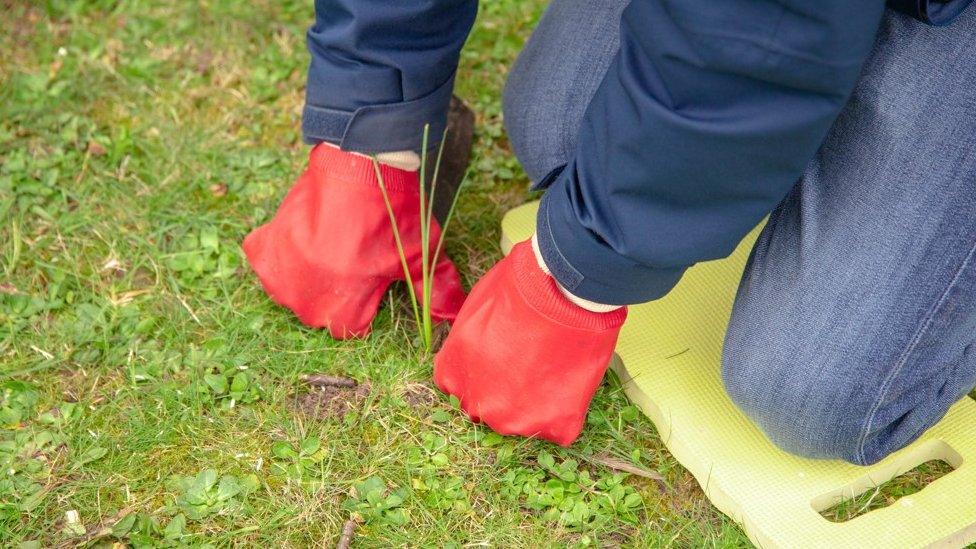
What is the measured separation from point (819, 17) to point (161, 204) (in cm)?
129

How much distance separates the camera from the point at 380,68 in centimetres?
142

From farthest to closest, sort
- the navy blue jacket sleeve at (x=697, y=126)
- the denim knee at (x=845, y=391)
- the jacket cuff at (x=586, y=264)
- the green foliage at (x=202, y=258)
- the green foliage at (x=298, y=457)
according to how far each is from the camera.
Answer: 1. the green foliage at (x=202, y=258)
2. the green foliage at (x=298, y=457)
3. the denim knee at (x=845, y=391)
4. the jacket cuff at (x=586, y=264)
5. the navy blue jacket sleeve at (x=697, y=126)

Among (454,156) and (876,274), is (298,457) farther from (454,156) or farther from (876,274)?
(876,274)

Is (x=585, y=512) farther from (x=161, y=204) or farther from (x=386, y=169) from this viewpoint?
(x=161, y=204)

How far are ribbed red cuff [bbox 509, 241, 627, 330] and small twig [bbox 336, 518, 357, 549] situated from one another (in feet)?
1.30

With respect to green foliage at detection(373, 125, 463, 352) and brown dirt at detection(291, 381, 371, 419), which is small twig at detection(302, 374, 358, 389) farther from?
green foliage at detection(373, 125, 463, 352)

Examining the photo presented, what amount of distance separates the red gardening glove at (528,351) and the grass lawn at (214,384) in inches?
2.9

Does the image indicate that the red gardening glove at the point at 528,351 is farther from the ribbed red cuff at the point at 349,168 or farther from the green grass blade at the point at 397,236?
the ribbed red cuff at the point at 349,168

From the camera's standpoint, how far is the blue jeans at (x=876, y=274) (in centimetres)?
120

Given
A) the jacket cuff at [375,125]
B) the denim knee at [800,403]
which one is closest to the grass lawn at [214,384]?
the denim knee at [800,403]

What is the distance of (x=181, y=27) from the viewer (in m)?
2.18

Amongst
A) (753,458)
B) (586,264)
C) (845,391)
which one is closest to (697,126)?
(586,264)

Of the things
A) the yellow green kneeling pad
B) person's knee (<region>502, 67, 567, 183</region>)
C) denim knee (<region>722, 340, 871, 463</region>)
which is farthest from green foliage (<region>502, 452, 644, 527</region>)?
person's knee (<region>502, 67, 567, 183</region>)

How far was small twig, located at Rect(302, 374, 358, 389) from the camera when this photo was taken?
149cm
